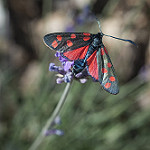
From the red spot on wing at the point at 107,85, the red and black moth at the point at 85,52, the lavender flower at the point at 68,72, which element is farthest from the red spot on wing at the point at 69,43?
the red spot on wing at the point at 107,85

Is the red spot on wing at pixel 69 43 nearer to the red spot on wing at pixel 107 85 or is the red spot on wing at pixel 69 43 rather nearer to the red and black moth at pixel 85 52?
the red and black moth at pixel 85 52

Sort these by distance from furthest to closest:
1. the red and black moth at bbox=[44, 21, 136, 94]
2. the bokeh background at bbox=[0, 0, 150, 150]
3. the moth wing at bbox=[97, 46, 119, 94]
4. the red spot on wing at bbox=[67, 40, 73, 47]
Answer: the bokeh background at bbox=[0, 0, 150, 150]
the red spot on wing at bbox=[67, 40, 73, 47]
the red and black moth at bbox=[44, 21, 136, 94]
the moth wing at bbox=[97, 46, 119, 94]

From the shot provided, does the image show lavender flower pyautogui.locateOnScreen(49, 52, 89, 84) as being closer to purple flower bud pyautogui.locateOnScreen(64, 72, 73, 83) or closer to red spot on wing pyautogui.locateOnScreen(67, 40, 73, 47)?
purple flower bud pyautogui.locateOnScreen(64, 72, 73, 83)

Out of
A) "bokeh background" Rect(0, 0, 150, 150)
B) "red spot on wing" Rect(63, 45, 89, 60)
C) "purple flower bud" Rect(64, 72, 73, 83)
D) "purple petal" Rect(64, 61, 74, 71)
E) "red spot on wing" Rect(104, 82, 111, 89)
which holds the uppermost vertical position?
"bokeh background" Rect(0, 0, 150, 150)

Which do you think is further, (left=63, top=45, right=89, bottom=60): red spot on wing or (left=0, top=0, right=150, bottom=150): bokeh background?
(left=0, top=0, right=150, bottom=150): bokeh background

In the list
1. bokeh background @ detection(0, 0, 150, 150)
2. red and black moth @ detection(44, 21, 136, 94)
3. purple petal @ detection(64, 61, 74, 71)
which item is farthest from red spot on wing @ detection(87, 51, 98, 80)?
bokeh background @ detection(0, 0, 150, 150)

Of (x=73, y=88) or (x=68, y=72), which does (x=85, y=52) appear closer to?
(x=68, y=72)

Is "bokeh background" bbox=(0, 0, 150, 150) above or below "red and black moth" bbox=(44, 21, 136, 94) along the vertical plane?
above
